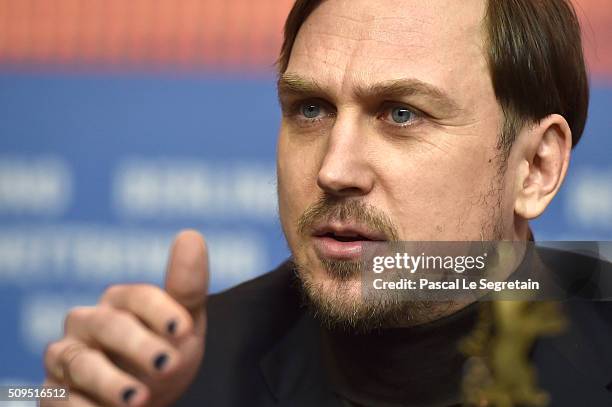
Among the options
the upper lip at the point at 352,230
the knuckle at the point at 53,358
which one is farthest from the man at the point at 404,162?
the knuckle at the point at 53,358

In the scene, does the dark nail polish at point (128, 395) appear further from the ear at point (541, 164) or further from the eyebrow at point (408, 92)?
the ear at point (541, 164)

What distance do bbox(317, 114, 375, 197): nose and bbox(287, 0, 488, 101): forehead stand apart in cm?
7

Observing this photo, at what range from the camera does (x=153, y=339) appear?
96 cm

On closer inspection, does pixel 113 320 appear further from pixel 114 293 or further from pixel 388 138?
pixel 388 138

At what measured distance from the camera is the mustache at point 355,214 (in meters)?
1.36

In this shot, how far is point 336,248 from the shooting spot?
1381 mm

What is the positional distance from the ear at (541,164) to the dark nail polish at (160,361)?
78 cm

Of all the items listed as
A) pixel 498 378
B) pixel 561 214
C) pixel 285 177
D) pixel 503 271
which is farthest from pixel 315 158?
pixel 561 214

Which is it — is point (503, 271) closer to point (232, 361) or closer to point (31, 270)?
point (232, 361)

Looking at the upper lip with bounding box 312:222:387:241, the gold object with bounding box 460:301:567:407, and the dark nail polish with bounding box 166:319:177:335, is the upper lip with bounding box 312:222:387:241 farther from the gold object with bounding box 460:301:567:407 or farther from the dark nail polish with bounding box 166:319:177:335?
the dark nail polish with bounding box 166:319:177:335

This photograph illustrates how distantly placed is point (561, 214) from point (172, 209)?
85 centimetres

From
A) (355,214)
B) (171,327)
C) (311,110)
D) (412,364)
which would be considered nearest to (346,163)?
(355,214)

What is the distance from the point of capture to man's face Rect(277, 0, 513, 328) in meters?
1.38

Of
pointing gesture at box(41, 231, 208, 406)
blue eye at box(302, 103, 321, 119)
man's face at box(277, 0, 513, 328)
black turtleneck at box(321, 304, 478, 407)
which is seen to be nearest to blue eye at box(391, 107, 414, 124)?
man's face at box(277, 0, 513, 328)
